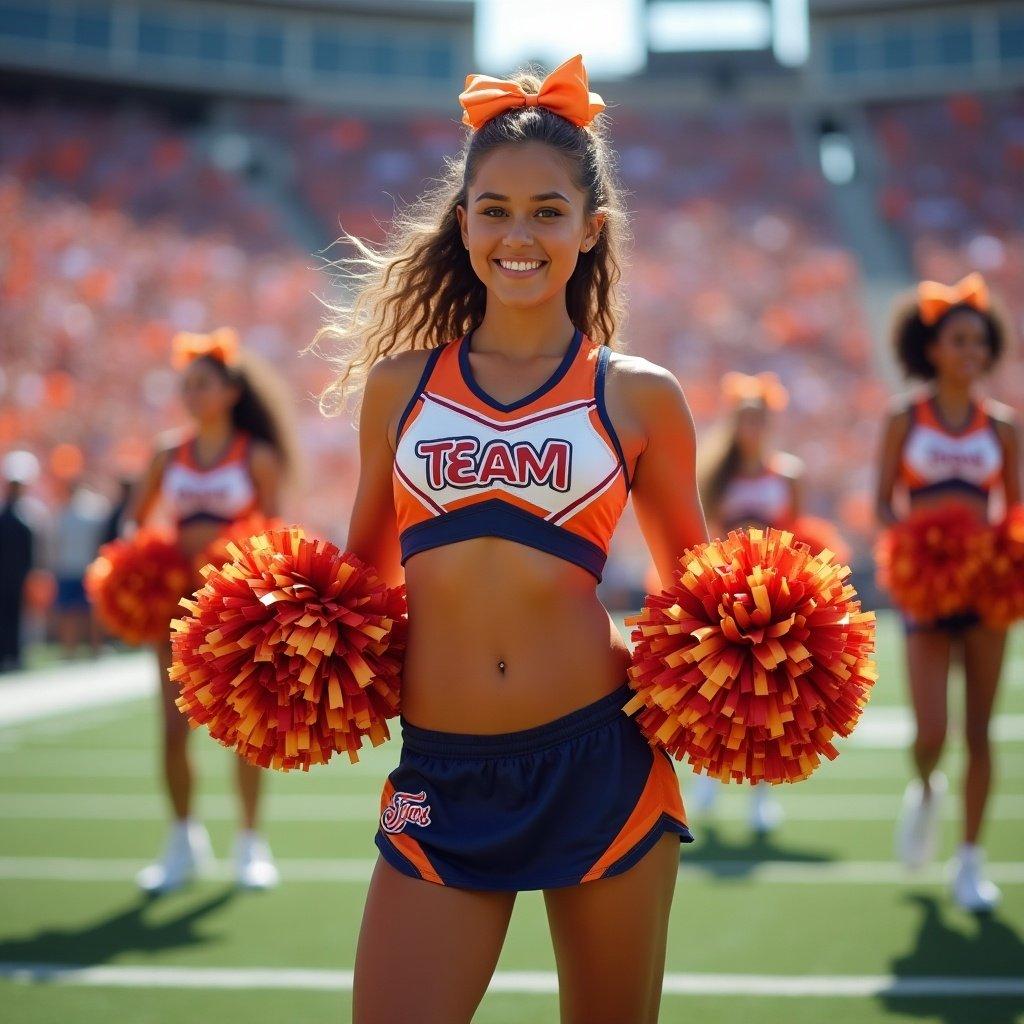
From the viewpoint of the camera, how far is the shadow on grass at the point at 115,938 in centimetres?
412

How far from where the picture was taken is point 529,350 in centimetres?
238

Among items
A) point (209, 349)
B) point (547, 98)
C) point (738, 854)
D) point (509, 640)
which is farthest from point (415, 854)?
point (738, 854)

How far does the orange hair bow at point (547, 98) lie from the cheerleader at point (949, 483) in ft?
9.00

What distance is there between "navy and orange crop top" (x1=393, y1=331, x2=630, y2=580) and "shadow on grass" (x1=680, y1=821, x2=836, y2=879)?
328 cm

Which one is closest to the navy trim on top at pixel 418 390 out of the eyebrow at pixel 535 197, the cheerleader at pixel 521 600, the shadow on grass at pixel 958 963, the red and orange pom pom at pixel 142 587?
the cheerleader at pixel 521 600

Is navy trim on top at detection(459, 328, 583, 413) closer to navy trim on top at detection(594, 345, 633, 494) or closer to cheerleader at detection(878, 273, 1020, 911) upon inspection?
navy trim on top at detection(594, 345, 633, 494)

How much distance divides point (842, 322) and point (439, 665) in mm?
21864

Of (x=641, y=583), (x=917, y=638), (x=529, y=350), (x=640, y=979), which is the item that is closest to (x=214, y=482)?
(x=917, y=638)

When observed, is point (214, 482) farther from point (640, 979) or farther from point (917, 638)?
point (640, 979)

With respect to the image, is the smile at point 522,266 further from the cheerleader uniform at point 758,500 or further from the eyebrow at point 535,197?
the cheerleader uniform at point 758,500

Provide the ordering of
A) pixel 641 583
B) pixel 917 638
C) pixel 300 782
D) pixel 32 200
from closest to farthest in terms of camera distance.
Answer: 1. pixel 917 638
2. pixel 300 782
3. pixel 641 583
4. pixel 32 200

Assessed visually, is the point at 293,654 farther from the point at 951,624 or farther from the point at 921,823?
the point at 921,823

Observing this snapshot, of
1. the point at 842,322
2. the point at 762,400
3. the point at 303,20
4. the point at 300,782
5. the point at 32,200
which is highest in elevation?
the point at 303,20

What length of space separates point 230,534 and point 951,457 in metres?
2.59
